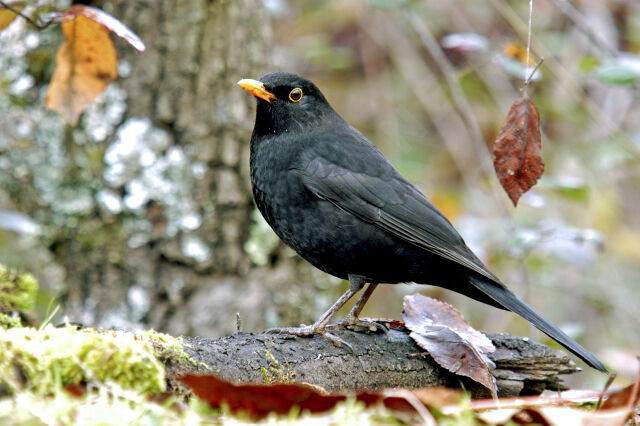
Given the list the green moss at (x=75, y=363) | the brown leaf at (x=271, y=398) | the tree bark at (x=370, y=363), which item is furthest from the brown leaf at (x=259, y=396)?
the tree bark at (x=370, y=363)

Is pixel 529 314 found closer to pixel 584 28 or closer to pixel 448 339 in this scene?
pixel 448 339

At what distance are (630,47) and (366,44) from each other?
10.9ft

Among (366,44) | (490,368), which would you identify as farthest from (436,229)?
(366,44)

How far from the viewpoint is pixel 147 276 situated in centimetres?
477

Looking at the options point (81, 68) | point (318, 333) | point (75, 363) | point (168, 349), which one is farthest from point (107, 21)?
point (318, 333)

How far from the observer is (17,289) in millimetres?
3549

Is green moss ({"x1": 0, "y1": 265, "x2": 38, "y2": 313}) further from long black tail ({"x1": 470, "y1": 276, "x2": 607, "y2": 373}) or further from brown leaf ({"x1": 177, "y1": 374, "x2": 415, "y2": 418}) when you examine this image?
long black tail ({"x1": 470, "y1": 276, "x2": 607, "y2": 373})

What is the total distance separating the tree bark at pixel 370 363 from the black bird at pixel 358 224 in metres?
0.30

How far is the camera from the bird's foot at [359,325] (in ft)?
11.1

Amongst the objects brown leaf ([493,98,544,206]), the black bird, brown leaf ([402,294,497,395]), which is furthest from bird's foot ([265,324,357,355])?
brown leaf ([493,98,544,206])

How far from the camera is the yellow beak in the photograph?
4118mm

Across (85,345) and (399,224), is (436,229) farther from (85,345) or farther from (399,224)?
(85,345)

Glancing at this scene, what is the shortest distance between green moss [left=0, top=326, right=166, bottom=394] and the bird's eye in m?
2.40

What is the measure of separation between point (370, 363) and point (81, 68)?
196 cm
